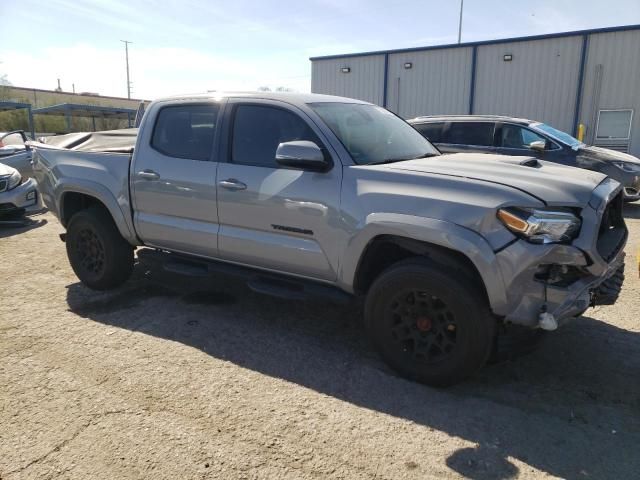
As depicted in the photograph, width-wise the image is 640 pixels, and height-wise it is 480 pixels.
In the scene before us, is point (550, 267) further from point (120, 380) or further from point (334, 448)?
point (120, 380)

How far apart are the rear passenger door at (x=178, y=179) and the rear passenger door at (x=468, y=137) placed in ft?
20.8

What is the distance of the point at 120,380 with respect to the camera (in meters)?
3.38

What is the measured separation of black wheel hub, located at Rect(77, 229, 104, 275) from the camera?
16.5 feet

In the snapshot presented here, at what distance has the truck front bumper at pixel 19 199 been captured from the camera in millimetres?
8297

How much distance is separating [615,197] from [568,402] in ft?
4.63

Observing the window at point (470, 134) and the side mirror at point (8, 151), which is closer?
the window at point (470, 134)

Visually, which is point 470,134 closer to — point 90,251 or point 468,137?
point 468,137

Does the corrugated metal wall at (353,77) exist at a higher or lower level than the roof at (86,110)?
higher

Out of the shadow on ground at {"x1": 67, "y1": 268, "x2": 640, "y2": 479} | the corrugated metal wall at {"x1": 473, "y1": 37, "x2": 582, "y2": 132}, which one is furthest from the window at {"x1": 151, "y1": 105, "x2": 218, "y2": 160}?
the corrugated metal wall at {"x1": 473, "y1": 37, "x2": 582, "y2": 132}

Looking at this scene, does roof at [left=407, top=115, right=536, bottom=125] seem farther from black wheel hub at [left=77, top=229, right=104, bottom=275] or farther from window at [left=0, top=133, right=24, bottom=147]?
window at [left=0, top=133, right=24, bottom=147]

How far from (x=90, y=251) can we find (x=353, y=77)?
17.2 m

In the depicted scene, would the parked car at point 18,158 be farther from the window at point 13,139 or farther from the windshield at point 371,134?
the windshield at point 371,134

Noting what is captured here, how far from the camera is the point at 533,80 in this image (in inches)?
658

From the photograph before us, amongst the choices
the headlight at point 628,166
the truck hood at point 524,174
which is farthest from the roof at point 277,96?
the headlight at point 628,166
